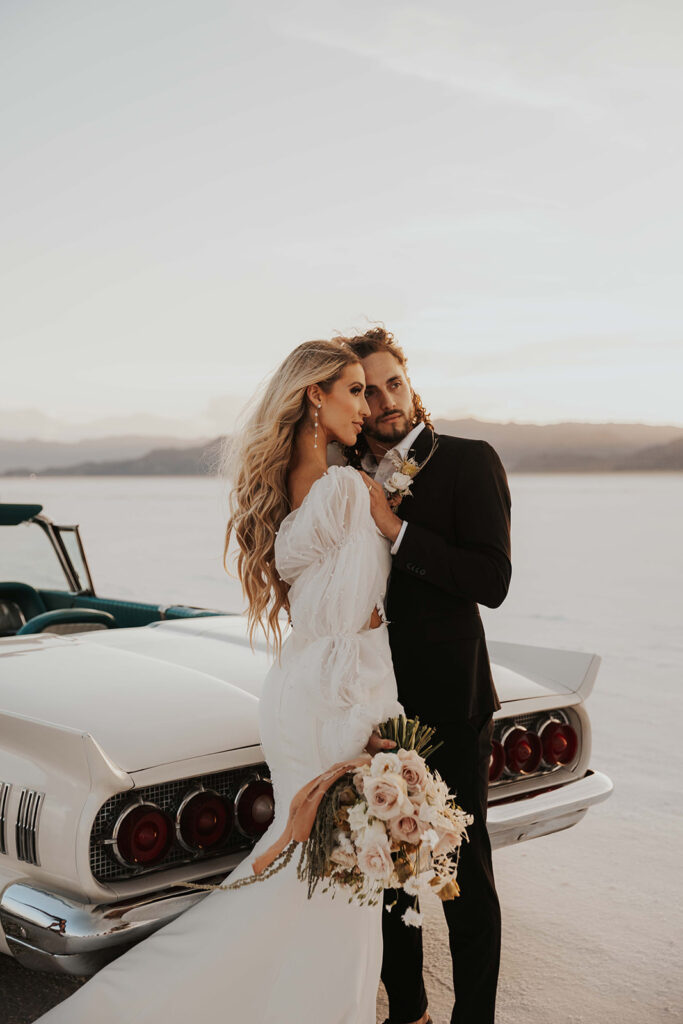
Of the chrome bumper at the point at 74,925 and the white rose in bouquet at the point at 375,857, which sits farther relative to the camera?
the chrome bumper at the point at 74,925

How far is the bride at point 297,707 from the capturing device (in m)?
2.46

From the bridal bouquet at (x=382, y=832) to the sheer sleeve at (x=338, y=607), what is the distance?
132 mm

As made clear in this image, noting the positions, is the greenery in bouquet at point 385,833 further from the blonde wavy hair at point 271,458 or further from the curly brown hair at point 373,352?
the curly brown hair at point 373,352

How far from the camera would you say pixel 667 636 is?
1301cm

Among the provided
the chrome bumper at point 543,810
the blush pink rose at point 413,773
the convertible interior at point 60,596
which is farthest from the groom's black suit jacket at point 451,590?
the convertible interior at point 60,596

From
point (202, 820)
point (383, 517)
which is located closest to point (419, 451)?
point (383, 517)

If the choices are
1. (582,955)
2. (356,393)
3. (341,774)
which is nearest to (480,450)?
(356,393)

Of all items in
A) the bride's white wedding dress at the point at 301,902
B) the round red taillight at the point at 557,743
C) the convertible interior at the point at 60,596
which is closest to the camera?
the bride's white wedding dress at the point at 301,902

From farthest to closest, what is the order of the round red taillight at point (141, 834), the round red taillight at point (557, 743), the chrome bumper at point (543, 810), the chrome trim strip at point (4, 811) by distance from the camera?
the round red taillight at point (557, 743) → the chrome bumper at point (543, 810) → the chrome trim strip at point (4, 811) → the round red taillight at point (141, 834)

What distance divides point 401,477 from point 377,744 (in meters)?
0.72

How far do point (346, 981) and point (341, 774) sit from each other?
528mm

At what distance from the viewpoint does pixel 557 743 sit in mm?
3623

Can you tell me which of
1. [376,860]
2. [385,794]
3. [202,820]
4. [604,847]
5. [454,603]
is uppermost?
[454,603]

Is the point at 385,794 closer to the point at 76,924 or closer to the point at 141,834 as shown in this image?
the point at 141,834
